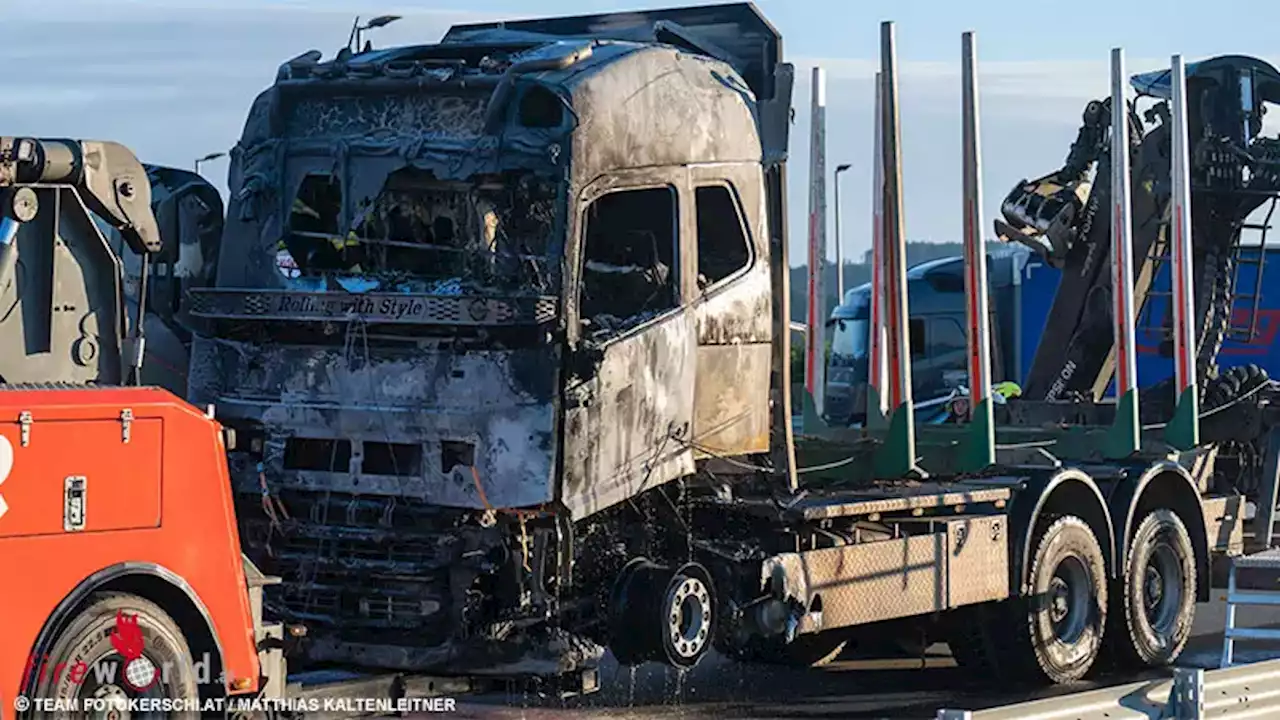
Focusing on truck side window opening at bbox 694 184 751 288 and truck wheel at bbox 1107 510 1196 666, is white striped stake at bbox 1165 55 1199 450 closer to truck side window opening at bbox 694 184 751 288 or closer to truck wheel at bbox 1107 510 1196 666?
truck wheel at bbox 1107 510 1196 666

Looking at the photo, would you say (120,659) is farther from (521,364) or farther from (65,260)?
(521,364)

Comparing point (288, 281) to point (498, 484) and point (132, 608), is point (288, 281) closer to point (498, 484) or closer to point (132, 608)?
point (498, 484)

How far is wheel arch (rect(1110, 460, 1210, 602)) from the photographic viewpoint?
1457cm

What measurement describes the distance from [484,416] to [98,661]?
2.48 m

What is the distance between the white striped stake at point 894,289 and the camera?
544 inches

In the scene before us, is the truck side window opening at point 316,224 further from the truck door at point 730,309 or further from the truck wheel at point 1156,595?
the truck wheel at point 1156,595

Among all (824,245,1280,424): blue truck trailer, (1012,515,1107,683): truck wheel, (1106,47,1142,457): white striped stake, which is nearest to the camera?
(1012,515,1107,683): truck wheel

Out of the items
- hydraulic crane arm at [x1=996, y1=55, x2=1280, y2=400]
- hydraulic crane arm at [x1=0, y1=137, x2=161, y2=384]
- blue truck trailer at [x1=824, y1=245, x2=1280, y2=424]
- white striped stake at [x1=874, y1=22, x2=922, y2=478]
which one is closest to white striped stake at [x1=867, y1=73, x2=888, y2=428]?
white striped stake at [x1=874, y1=22, x2=922, y2=478]

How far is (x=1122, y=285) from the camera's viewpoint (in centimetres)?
1528

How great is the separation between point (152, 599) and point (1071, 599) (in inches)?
292

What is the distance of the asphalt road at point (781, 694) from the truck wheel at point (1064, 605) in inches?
7.2

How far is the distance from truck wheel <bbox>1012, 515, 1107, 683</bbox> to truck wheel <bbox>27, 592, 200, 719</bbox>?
652cm

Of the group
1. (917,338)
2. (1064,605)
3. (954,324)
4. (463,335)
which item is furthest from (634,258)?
(917,338)

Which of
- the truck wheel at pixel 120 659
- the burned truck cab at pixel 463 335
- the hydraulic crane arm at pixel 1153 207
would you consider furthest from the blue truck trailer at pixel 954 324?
the truck wheel at pixel 120 659
